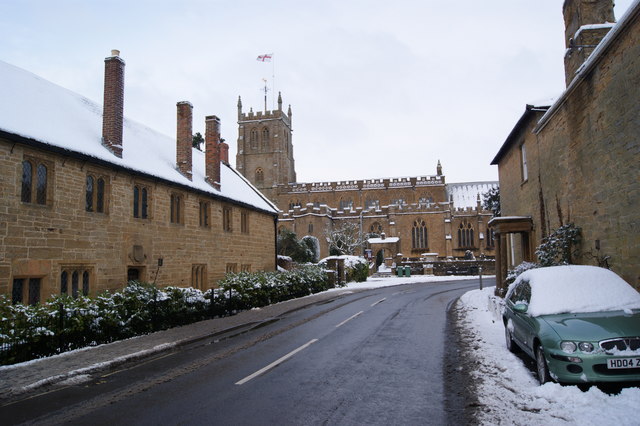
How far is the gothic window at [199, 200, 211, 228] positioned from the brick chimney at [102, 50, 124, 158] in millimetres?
4966

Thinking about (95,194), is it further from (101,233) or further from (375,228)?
(375,228)

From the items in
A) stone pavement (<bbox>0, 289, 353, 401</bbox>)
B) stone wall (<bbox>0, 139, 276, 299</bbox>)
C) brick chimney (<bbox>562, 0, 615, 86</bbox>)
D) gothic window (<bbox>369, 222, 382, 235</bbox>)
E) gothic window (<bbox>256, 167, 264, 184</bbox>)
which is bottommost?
stone pavement (<bbox>0, 289, 353, 401</bbox>)

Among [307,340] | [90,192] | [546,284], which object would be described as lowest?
[307,340]

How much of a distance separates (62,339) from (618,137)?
12.6 meters

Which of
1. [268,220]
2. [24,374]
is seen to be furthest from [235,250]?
[24,374]

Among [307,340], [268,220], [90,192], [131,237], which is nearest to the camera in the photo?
[307,340]

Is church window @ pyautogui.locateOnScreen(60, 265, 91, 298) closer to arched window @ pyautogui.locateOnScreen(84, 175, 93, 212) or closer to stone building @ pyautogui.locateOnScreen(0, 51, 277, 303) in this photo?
stone building @ pyautogui.locateOnScreen(0, 51, 277, 303)

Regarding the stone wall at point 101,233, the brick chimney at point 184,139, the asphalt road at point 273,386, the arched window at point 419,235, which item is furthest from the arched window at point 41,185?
the arched window at point 419,235

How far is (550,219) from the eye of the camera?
15859 millimetres

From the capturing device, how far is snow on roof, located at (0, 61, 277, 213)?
1245 centimetres

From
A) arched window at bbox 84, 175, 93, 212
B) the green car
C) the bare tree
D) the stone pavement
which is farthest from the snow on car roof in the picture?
the bare tree

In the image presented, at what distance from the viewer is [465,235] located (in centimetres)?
6619

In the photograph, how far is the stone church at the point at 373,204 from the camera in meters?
62.6

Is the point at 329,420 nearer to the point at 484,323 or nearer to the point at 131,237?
the point at 484,323
